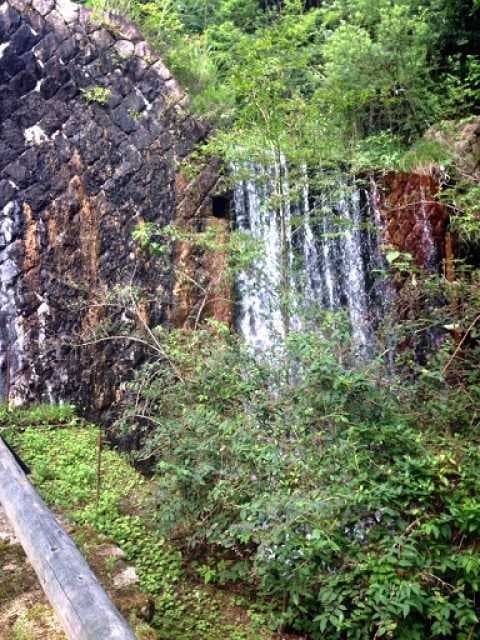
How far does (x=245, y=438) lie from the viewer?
12.5 feet

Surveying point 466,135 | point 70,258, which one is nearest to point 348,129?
point 466,135

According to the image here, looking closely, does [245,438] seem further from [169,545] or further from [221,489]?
[169,545]

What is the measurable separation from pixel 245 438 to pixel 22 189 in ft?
17.7

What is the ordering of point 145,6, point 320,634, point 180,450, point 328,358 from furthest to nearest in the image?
1. point 145,6
2. point 180,450
3. point 328,358
4. point 320,634

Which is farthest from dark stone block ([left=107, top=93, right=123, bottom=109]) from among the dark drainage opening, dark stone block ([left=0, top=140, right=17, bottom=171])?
the dark drainage opening

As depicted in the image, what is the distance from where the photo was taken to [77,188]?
308 inches

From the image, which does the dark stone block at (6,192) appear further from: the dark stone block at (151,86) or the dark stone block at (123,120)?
the dark stone block at (151,86)

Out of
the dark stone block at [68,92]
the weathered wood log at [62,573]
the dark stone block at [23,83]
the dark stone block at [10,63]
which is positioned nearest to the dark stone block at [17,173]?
the dark stone block at [23,83]

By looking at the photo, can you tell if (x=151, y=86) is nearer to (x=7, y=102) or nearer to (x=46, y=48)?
(x=46, y=48)

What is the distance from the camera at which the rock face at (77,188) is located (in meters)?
7.41

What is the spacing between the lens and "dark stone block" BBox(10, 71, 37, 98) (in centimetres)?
→ 782

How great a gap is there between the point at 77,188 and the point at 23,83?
162cm

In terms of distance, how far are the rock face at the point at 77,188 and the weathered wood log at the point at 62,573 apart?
4.27m

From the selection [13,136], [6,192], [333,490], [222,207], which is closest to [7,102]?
[13,136]
